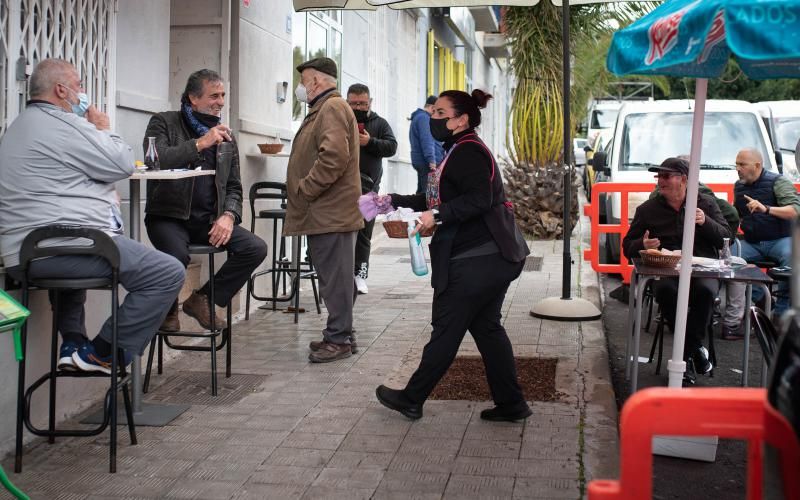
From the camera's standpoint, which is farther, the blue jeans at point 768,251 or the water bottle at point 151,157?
the blue jeans at point 768,251

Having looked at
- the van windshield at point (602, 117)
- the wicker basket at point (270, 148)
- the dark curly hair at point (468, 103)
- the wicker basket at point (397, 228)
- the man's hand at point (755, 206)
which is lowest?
the wicker basket at point (397, 228)

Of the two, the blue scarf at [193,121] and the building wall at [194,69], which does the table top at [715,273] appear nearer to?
the blue scarf at [193,121]

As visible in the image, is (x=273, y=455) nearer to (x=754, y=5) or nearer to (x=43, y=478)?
(x=43, y=478)

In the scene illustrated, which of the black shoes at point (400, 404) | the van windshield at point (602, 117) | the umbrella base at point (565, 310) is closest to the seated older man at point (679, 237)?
the umbrella base at point (565, 310)

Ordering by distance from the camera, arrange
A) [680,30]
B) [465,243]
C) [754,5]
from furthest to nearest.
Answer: [465,243]
[680,30]
[754,5]

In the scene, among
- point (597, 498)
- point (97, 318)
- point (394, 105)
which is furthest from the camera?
point (394, 105)

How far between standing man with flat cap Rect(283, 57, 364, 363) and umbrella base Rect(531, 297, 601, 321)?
2274 mm

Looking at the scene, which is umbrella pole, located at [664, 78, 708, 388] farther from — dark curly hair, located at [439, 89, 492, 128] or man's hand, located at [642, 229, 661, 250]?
man's hand, located at [642, 229, 661, 250]

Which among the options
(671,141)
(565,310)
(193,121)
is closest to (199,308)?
(193,121)

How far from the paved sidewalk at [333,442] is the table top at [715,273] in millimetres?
801

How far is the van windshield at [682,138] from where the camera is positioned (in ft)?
38.9

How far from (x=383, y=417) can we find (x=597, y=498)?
3.18m

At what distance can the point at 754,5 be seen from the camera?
3816 mm

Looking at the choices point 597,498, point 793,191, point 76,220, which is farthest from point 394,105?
point 597,498
